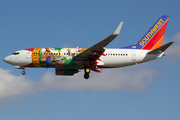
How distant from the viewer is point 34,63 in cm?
6062

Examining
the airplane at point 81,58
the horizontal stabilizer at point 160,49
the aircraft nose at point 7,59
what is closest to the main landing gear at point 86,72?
the airplane at point 81,58

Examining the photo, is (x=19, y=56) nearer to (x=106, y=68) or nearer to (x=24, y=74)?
(x=24, y=74)

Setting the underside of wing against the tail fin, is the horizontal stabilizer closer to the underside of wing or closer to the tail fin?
the tail fin

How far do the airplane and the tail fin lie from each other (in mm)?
327

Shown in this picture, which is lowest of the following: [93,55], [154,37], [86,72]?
[86,72]

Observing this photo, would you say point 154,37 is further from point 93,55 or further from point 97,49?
point 97,49

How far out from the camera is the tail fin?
2532 inches

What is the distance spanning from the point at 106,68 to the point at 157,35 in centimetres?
1138

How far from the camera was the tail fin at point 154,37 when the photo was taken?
64312 millimetres

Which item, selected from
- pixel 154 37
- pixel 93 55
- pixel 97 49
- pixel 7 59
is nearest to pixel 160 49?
pixel 154 37

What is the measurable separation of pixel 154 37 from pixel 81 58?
47.8ft

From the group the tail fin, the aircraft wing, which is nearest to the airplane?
the aircraft wing

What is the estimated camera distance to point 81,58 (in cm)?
5988

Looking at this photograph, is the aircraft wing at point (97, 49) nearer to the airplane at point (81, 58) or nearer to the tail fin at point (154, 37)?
the airplane at point (81, 58)
